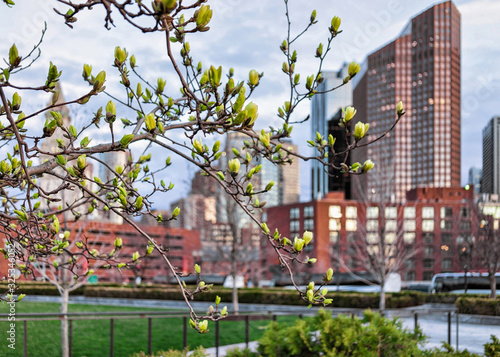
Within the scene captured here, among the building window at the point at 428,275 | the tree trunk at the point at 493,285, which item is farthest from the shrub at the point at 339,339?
the building window at the point at 428,275

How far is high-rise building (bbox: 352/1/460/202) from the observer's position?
513 ft

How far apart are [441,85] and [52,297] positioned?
5777 inches

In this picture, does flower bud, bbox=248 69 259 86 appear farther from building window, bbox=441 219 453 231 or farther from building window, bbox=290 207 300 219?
building window, bbox=290 207 300 219

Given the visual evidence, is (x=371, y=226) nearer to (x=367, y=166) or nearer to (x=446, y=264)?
(x=446, y=264)

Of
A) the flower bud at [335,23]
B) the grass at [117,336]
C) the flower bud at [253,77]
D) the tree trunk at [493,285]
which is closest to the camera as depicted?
the flower bud at [253,77]

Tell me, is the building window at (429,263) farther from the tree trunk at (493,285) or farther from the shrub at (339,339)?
the shrub at (339,339)

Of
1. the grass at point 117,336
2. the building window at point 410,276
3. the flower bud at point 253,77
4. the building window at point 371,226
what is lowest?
the building window at point 410,276

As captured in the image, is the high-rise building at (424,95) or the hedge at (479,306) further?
the high-rise building at (424,95)

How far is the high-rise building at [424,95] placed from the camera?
156375 mm

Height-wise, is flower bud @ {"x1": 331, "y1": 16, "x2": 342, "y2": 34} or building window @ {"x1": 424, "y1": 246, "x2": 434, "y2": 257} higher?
flower bud @ {"x1": 331, "y1": 16, "x2": 342, "y2": 34}

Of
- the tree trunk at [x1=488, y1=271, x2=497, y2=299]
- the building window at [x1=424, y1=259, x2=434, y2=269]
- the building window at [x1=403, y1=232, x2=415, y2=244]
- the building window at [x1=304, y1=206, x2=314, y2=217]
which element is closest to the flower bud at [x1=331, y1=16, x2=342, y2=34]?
the tree trunk at [x1=488, y1=271, x2=497, y2=299]

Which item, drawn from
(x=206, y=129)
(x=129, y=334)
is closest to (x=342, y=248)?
(x=129, y=334)

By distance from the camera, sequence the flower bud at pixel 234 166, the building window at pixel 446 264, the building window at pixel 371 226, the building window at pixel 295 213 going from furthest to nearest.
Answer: the building window at pixel 295 213 → the building window at pixel 446 264 → the building window at pixel 371 226 → the flower bud at pixel 234 166

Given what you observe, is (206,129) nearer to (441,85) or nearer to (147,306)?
(147,306)
